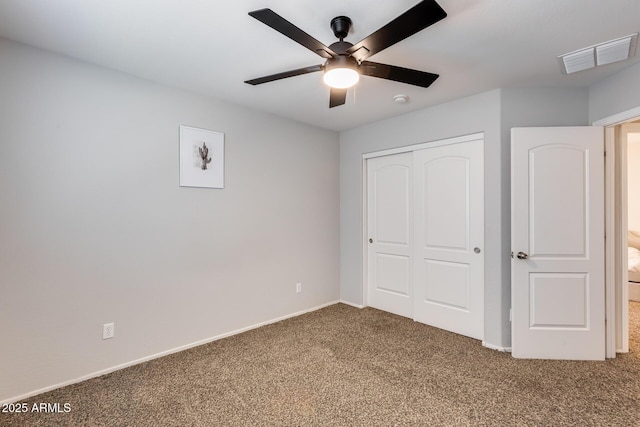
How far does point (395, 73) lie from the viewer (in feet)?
6.12

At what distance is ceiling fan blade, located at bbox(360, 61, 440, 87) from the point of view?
1.81 m

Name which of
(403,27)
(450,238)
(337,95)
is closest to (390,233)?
(450,238)

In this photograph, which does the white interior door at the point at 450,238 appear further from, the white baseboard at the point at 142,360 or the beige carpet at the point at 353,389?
the white baseboard at the point at 142,360

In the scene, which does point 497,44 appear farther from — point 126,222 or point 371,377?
point 126,222

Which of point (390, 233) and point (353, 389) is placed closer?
point (353, 389)

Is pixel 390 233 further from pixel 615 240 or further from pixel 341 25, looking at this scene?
pixel 341 25

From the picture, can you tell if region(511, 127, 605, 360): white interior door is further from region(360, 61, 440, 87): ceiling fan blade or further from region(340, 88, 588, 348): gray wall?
region(360, 61, 440, 87): ceiling fan blade

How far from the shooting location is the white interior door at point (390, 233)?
370 centimetres

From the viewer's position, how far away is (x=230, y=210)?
125 inches

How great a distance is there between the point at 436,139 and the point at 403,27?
206 cm

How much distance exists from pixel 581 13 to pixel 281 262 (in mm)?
3233

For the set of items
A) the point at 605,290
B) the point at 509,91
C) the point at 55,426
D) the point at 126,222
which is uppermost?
the point at 509,91

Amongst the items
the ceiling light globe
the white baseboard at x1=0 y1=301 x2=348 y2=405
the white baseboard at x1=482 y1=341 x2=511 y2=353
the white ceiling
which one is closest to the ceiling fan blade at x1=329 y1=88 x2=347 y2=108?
the ceiling light globe

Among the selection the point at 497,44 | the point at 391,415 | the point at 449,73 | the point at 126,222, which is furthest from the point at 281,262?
the point at 497,44
